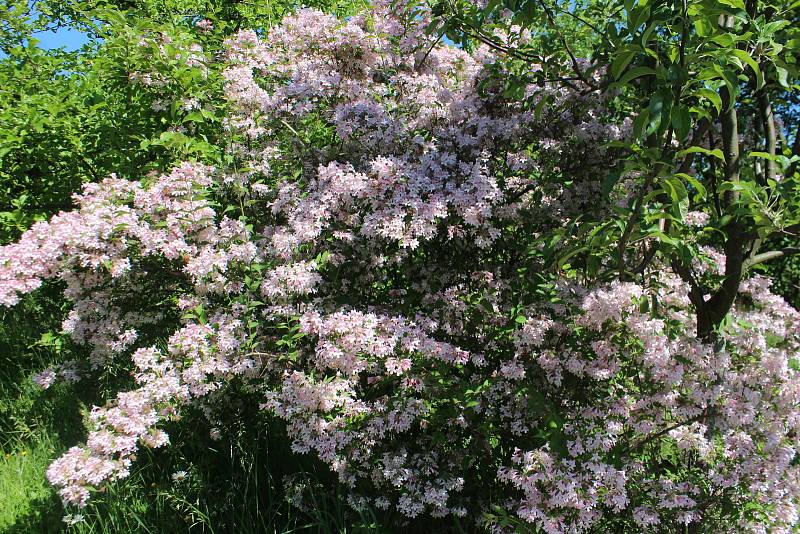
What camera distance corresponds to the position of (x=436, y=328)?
3.14m

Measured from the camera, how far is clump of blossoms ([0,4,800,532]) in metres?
2.92

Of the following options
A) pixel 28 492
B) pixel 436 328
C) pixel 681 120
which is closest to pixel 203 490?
pixel 28 492

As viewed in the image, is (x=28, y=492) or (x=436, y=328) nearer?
(x=436, y=328)

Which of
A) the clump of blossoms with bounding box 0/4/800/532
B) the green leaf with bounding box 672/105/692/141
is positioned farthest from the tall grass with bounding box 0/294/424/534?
the green leaf with bounding box 672/105/692/141

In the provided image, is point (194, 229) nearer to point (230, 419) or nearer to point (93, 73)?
point (230, 419)

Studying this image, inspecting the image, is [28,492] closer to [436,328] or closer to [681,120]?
[436,328]

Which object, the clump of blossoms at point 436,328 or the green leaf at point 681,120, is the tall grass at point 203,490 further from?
the green leaf at point 681,120

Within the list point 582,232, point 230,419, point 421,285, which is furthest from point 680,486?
point 230,419

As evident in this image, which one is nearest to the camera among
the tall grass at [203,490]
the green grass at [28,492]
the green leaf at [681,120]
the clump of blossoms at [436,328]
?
the green leaf at [681,120]

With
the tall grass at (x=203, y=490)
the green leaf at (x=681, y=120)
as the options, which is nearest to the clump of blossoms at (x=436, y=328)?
the tall grass at (x=203, y=490)

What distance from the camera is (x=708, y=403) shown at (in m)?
3.08

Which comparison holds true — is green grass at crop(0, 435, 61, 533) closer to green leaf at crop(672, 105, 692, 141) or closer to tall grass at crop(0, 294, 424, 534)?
tall grass at crop(0, 294, 424, 534)

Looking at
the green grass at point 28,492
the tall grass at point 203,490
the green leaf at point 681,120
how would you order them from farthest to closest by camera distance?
1. the green grass at point 28,492
2. the tall grass at point 203,490
3. the green leaf at point 681,120

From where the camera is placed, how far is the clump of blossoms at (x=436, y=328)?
2.92 meters
